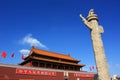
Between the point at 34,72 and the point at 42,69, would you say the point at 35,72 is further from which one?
the point at 42,69

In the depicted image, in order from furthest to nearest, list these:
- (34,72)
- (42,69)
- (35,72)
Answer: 1. (42,69)
2. (35,72)
3. (34,72)

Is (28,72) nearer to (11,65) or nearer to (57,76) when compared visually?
(11,65)

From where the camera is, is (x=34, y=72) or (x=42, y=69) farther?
(x=42, y=69)

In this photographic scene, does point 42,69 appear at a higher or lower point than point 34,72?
higher

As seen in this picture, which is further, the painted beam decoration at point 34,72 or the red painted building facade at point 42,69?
the painted beam decoration at point 34,72

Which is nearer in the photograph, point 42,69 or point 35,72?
point 35,72

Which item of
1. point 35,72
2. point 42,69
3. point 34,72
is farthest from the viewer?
point 42,69

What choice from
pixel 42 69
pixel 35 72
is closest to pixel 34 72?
pixel 35 72

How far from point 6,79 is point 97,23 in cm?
1564

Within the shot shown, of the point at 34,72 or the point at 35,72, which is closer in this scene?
the point at 34,72

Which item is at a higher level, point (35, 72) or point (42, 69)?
point (42, 69)

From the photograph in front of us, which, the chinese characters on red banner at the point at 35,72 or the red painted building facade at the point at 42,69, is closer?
the red painted building facade at the point at 42,69

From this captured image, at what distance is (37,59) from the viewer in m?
26.3

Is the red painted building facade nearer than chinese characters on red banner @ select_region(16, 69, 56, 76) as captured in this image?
Yes
